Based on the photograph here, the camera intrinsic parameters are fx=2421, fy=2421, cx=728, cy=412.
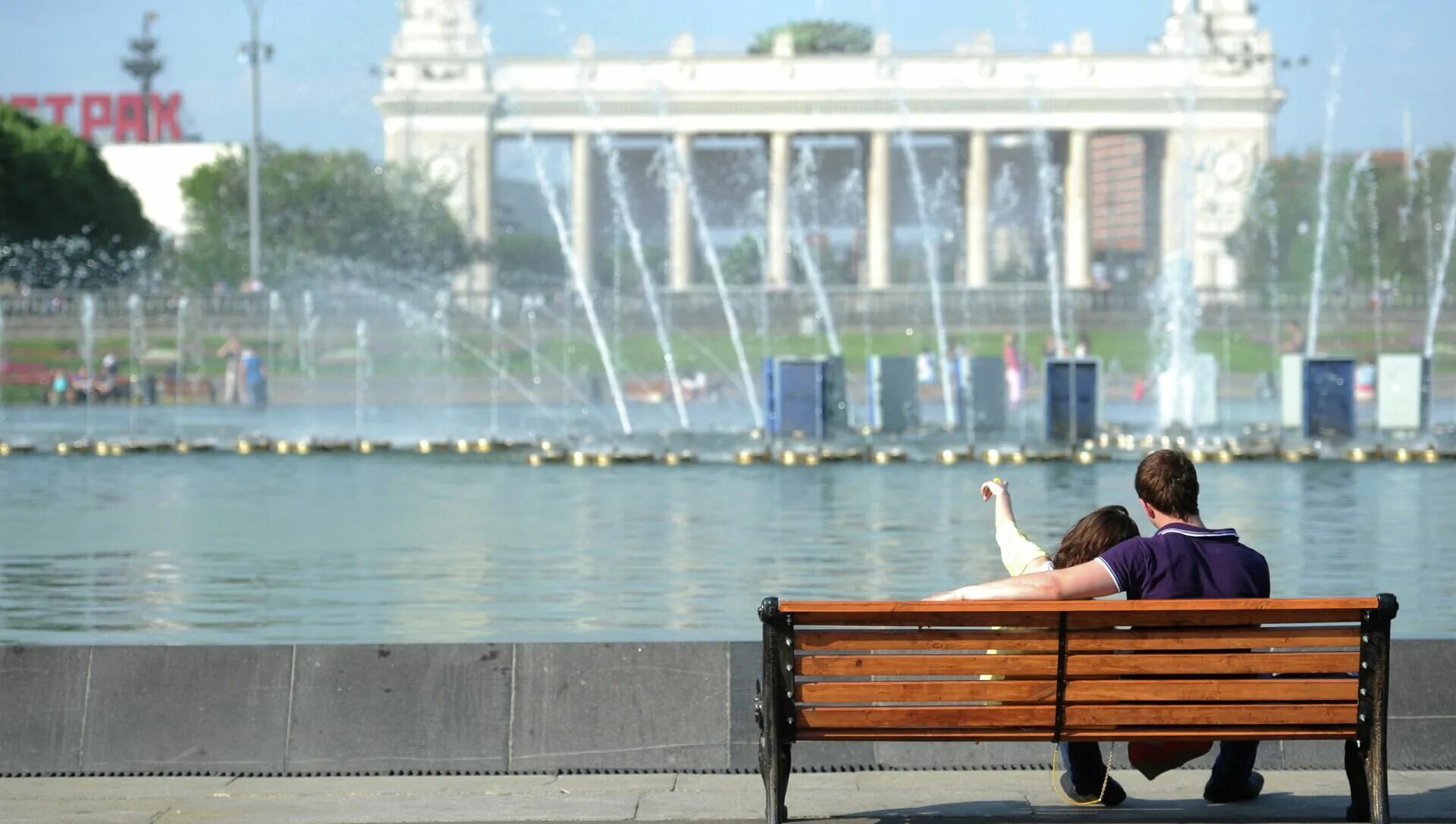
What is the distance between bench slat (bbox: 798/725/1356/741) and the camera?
764cm

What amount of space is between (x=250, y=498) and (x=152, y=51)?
426 ft

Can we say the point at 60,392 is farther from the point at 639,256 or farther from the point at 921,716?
the point at 921,716

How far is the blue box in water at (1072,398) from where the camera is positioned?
33906 millimetres

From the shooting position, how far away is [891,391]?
36.5 metres

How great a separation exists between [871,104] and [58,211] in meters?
38.5

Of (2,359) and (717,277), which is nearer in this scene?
(717,277)

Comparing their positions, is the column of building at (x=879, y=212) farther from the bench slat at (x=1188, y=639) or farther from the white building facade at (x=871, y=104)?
the bench slat at (x=1188, y=639)

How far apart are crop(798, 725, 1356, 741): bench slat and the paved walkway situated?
44 centimetres

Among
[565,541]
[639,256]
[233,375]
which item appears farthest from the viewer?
[639,256]

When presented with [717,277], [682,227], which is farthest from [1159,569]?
[682,227]

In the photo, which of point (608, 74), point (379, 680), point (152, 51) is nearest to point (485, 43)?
point (608, 74)

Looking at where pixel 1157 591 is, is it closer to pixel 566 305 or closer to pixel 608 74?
pixel 566 305

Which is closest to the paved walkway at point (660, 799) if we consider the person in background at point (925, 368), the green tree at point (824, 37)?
the person in background at point (925, 368)

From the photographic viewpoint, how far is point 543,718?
9.16 metres
